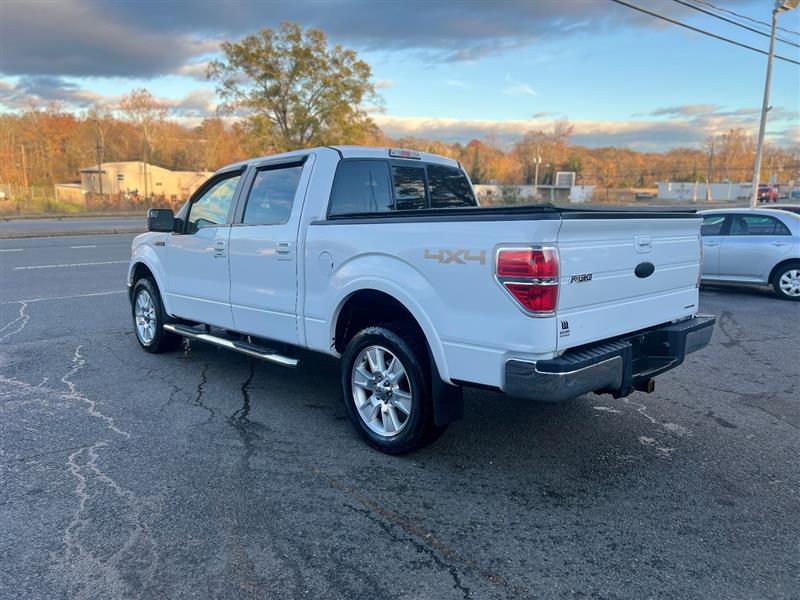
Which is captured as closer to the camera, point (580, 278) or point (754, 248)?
point (580, 278)

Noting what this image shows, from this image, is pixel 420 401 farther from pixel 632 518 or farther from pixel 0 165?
pixel 0 165

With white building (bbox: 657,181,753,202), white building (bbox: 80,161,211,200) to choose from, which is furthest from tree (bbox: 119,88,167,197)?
white building (bbox: 657,181,753,202)

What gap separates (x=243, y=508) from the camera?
11.0 feet

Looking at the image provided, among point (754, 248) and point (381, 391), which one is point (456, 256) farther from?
point (754, 248)

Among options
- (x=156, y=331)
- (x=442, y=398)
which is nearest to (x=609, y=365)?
(x=442, y=398)

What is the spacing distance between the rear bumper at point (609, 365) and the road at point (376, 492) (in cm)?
67

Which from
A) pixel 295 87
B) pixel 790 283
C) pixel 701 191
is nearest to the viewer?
pixel 790 283

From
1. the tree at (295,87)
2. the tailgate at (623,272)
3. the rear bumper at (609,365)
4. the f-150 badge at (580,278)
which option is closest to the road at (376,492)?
the rear bumper at (609,365)

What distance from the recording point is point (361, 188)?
4.84 meters

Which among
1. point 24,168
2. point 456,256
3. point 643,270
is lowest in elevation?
point 643,270

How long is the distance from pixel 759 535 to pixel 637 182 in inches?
4675

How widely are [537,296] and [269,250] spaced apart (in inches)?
99.6

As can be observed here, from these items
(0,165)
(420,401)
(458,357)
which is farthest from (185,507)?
(0,165)

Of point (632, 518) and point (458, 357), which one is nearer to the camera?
point (632, 518)
